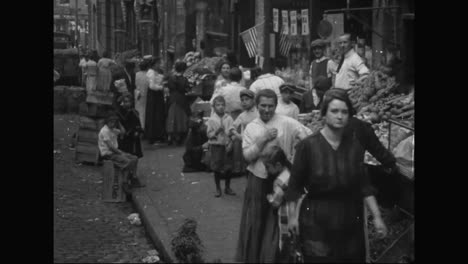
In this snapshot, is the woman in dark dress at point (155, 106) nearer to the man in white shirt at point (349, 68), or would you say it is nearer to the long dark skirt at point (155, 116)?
the long dark skirt at point (155, 116)

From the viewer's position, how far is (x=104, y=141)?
45.5ft

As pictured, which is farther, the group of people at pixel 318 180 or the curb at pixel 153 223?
the curb at pixel 153 223

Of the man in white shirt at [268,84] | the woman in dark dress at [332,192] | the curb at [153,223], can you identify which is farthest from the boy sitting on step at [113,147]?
the woman in dark dress at [332,192]

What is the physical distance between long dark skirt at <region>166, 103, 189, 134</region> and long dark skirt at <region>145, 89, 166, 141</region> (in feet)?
1.68

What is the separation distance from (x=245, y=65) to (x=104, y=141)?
10.8m

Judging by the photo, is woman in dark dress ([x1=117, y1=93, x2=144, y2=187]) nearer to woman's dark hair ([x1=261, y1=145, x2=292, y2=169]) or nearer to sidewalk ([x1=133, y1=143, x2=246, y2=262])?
sidewalk ([x1=133, y1=143, x2=246, y2=262])

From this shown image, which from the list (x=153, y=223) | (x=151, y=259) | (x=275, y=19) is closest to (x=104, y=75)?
(x=275, y=19)

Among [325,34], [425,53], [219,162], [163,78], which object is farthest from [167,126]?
[425,53]

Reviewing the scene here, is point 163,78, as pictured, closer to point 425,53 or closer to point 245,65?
point 245,65

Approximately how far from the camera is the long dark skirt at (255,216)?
8.73m

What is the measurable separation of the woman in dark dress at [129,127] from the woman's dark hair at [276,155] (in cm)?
615

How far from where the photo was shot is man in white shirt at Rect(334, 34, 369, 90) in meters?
13.5

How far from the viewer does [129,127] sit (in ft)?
47.7

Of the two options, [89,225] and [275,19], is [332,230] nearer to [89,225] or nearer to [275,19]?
[89,225]
